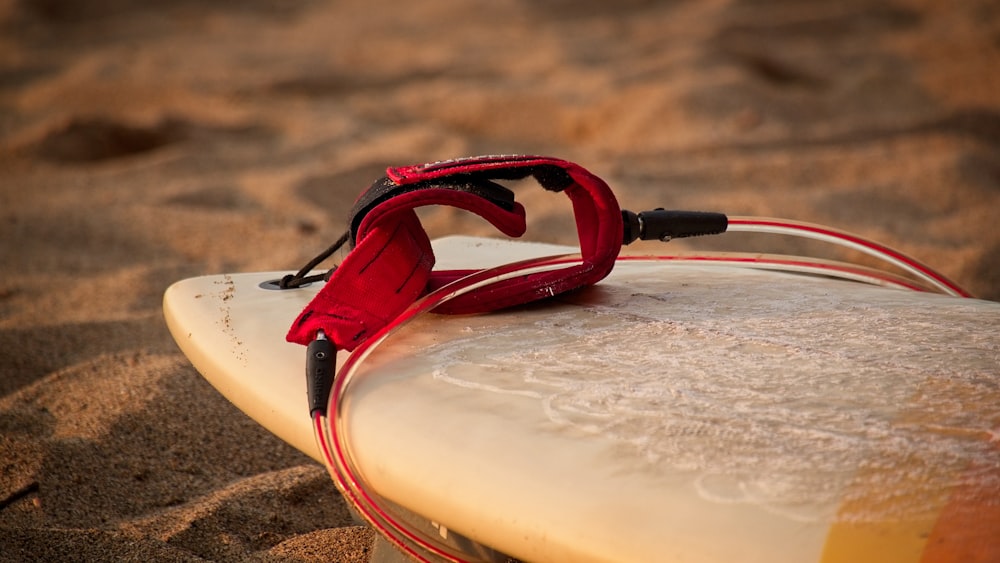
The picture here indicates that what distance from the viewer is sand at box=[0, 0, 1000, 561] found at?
4.53ft

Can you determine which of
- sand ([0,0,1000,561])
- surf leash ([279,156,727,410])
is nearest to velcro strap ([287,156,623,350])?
surf leash ([279,156,727,410])

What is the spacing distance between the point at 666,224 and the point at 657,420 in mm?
405

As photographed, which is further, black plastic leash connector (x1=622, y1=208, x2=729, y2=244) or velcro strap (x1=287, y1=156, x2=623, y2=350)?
black plastic leash connector (x1=622, y1=208, x2=729, y2=244)

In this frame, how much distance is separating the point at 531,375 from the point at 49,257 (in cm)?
189

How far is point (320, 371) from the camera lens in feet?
3.18

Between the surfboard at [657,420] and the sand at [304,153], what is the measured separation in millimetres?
313

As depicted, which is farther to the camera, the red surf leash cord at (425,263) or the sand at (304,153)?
the sand at (304,153)

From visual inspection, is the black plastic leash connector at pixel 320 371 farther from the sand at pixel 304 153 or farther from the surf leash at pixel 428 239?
the sand at pixel 304 153

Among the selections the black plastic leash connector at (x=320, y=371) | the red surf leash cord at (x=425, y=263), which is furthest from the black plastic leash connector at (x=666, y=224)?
the black plastic leash connector at (x=320, y=371)

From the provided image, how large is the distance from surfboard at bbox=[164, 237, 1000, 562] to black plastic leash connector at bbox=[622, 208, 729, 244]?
8 centimetres

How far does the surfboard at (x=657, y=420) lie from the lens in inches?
29.6

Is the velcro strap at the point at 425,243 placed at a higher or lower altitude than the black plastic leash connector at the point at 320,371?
higher

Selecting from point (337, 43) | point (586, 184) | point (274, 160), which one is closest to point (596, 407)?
point (586, 184)

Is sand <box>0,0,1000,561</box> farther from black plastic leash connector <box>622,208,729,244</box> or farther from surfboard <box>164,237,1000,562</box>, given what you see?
black plastic leash connector <box>622,208,729,244</box>
